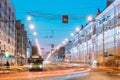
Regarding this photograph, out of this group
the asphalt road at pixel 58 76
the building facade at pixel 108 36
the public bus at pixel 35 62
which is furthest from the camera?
the building facade at pixel 108 36

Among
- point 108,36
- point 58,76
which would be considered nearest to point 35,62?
point 58,76

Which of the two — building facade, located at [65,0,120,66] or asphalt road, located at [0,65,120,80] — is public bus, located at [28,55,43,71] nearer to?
building facade, located at [65,0,120,66]

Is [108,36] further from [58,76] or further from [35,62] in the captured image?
[58,76]

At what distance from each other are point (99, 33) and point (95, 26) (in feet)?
26.4

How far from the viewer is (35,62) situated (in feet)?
178

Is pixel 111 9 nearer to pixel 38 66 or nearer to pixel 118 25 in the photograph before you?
pixel 118 25

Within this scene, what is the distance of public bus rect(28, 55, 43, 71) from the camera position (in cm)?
5403

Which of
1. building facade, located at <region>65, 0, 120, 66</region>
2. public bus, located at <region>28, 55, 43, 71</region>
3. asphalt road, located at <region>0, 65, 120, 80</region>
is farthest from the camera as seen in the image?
building facade, located at <region>65, 0, 120, 66</region>

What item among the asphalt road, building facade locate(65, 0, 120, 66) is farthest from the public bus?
the asphalt road

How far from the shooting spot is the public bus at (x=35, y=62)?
54.0m

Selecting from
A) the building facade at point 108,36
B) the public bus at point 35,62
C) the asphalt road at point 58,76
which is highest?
the building facade at point 108,36

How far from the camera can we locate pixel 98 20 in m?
95.2

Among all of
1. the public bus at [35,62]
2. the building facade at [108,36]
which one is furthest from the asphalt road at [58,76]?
the building facade at [108,36]

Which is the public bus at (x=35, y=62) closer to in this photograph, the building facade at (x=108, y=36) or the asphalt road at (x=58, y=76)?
the building facade at (x=108, y=36)
